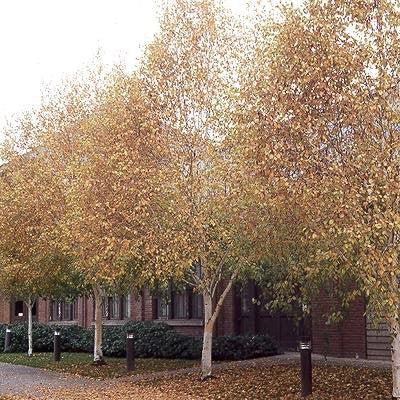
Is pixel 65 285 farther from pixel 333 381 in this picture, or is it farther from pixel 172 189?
pixel 333 381

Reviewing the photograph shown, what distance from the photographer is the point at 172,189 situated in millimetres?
16016

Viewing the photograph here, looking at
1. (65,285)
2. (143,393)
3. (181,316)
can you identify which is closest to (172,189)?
(143,393)

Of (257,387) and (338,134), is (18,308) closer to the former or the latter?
(257,387)

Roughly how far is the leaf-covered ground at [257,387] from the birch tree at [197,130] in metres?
1.01

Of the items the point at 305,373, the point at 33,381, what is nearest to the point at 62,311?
the point at 33,381

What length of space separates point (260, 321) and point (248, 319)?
619 mm

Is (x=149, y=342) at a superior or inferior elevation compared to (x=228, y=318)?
inferior

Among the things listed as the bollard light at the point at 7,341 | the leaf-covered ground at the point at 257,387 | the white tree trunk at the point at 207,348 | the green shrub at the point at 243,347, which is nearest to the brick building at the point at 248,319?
the green shrub at the point at 243,347

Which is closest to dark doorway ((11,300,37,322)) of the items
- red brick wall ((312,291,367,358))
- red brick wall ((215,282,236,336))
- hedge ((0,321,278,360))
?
hedge ((0,321,278,360))

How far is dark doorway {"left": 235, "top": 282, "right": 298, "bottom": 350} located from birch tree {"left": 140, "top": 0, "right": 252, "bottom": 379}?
632 centimetres

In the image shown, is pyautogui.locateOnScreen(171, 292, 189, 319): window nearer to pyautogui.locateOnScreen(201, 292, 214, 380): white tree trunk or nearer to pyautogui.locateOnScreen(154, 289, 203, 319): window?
pyautogui.locateOnScreen(154, 289, 203, 319): window

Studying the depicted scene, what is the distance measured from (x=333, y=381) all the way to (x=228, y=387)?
7.39 feet

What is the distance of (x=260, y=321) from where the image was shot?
80.4 ft

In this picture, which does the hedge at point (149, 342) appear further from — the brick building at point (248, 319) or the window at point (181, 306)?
the window at point (181, 306)
